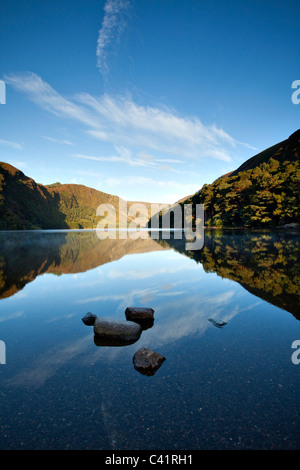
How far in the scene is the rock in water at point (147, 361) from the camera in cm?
470

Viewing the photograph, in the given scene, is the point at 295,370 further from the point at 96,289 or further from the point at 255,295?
the point at 96,289

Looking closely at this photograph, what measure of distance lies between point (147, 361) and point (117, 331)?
1638 millimetres


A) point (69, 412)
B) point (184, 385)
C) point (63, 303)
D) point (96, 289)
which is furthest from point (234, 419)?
point (96, 289)

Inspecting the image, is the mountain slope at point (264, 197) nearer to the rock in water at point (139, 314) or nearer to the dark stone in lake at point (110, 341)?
the rock in water at point (139, 314)

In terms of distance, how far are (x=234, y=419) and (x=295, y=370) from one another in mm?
2262

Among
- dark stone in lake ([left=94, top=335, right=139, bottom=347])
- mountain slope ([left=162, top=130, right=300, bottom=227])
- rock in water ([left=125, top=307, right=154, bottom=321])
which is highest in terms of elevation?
mountain slope ([left=162, top=130, right=300, bottom=227])

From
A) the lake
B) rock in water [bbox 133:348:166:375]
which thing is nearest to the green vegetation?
the lake

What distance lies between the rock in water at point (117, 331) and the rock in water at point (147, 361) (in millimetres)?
1119

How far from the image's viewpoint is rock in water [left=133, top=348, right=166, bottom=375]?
4.70 metres

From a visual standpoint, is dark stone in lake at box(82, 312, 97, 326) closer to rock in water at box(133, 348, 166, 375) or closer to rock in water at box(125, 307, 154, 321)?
rock in water at box(125, 307, 154, 321)

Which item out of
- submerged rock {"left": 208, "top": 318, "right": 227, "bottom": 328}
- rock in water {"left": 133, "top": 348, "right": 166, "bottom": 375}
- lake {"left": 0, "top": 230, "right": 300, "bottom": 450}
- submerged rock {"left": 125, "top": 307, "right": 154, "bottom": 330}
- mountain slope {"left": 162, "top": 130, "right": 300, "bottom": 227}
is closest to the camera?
lake {"left": 0, "top": 230, "right": 300, "bottom": 450}

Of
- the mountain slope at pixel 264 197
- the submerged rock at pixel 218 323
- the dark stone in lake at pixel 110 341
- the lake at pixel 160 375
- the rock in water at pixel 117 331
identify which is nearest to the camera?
the lake at pixel 160 375

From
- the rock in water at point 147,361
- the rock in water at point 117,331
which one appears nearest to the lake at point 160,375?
the rock in water at point 147,361

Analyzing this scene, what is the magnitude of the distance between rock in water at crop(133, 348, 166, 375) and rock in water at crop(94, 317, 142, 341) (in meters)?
1.12
